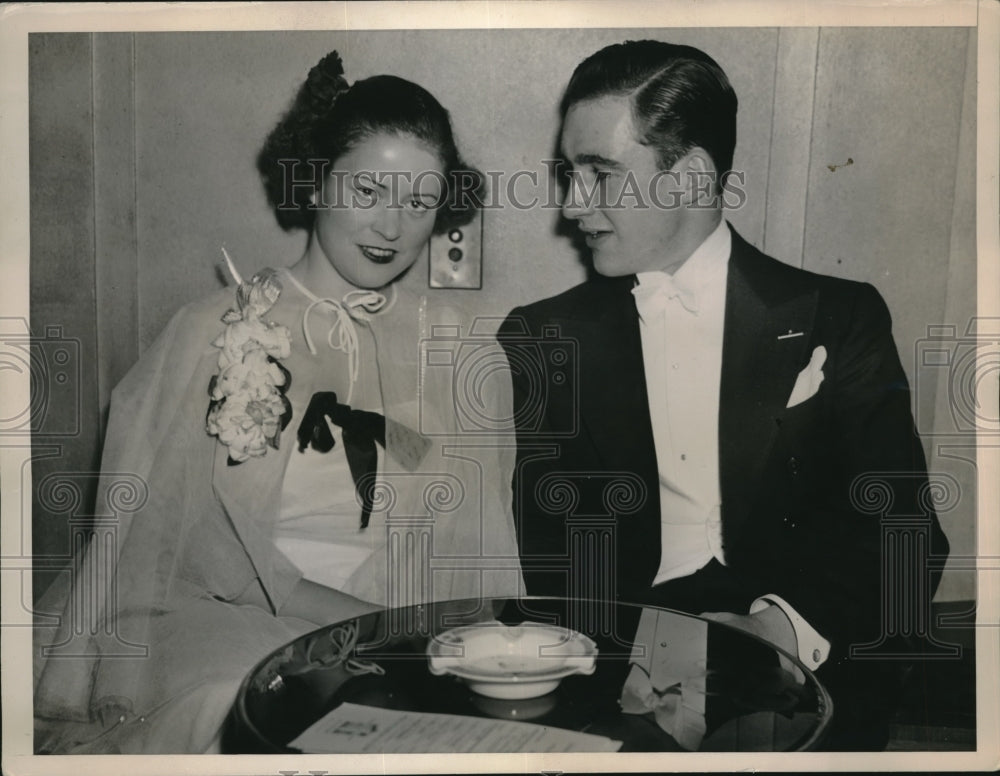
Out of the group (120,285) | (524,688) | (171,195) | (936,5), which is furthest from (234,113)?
(936,5)

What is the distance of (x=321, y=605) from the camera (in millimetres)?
2102

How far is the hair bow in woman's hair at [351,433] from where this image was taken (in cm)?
210

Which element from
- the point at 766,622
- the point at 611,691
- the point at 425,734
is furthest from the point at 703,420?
the point at 425,734

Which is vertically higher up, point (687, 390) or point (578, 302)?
point (578, 302)

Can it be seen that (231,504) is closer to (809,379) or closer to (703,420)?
(703,420)

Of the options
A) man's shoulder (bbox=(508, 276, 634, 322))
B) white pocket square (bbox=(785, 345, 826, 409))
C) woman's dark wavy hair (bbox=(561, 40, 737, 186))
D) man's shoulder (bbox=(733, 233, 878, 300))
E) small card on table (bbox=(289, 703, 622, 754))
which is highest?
woman's dark wavy hair (bbox=(561, 40, 737, 186))

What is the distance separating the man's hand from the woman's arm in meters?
0.74

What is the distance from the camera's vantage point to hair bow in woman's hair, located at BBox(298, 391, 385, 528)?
210 cm

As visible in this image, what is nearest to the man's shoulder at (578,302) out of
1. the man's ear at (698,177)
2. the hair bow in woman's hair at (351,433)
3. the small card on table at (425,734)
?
the man's ear at (698,177)

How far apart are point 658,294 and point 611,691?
32.0 inches

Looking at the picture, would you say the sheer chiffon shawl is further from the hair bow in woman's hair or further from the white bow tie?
the white bow tie

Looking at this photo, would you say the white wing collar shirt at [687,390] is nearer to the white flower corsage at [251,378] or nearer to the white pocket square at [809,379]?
the white pocket square at [809,379]

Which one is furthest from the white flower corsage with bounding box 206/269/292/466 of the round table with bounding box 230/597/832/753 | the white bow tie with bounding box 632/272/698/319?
the white bow tie with bounding box 632/272/698/319

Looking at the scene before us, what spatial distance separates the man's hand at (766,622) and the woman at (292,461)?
47 cm
